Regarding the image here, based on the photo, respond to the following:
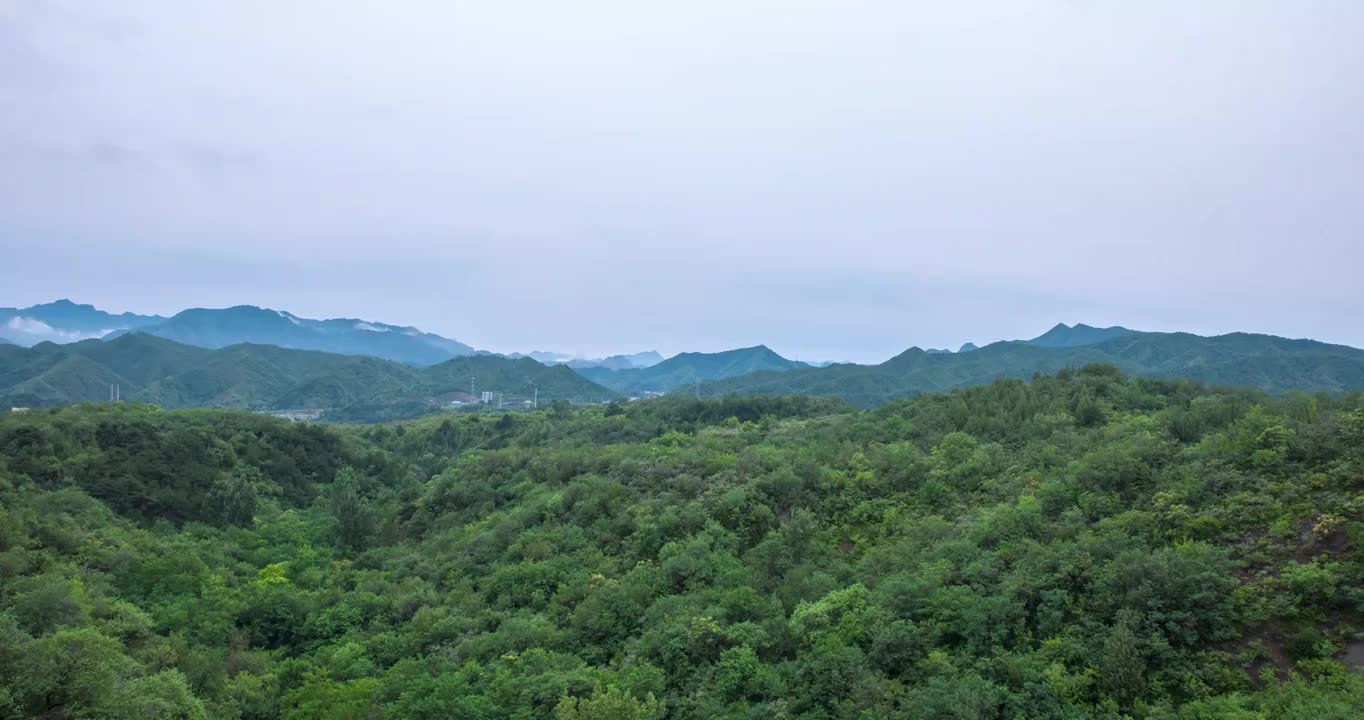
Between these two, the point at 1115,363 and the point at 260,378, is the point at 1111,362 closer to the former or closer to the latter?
the point at 1115,363

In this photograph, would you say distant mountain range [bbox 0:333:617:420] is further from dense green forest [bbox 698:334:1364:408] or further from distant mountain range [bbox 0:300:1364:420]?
dense green forest [bbox 698:334:1364:408]

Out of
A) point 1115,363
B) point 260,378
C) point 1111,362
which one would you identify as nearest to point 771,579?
point 1111,362

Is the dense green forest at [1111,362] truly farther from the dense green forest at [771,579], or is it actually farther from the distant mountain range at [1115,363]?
the dense green forest at [771,579]

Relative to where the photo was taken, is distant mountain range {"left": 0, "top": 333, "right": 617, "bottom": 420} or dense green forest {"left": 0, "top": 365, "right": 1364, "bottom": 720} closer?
dense green forest {"left": 0, "top": 365, "right": 1364, "bottom": 720}

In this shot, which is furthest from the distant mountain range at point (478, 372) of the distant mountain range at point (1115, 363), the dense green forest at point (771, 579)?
the dense green forest at point (771, 579)

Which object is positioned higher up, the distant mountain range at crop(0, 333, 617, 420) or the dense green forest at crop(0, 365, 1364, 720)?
the distant mountain range at crop(0, 333, 617, 420)

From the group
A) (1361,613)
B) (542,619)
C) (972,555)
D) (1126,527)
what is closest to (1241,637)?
(1361,613)

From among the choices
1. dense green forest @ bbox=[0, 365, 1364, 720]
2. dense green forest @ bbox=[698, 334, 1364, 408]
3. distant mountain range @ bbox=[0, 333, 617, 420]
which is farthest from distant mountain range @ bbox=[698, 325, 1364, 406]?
dense green forest @ bbox=[0, 365, 1364, 720]
